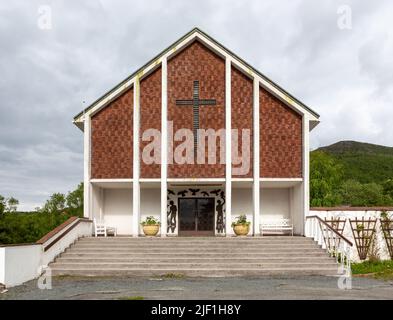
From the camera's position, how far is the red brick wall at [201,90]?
797 inches

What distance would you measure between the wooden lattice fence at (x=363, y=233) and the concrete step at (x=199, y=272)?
14.4ft

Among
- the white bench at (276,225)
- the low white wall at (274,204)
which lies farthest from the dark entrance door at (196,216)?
the white bench at (276,225)

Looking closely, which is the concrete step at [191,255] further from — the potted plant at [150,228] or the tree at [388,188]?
the tree at [388,188]

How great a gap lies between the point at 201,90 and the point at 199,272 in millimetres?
8557

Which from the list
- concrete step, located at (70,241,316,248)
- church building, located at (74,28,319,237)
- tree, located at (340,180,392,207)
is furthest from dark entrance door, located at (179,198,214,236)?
tree, located at (340,180,392,207)

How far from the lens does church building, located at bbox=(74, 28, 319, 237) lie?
66.0 feet

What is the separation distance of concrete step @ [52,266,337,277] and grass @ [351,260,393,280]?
143cm

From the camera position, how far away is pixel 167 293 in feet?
36.2

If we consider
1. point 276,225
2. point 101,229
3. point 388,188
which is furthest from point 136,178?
point 388,188

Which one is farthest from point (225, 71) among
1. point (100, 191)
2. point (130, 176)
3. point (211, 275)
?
point (211, 275)

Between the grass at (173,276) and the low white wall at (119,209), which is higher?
the low white wall at (119,209)

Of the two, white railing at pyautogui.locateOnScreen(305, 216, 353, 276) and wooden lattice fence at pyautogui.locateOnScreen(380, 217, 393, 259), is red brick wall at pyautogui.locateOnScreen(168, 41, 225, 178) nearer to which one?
white railing at pyautogui.locateOnScreen(305, 216, 353, 276)

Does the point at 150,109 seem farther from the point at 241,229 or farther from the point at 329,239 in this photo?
the point at 329,239

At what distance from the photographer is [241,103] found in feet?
67.6
